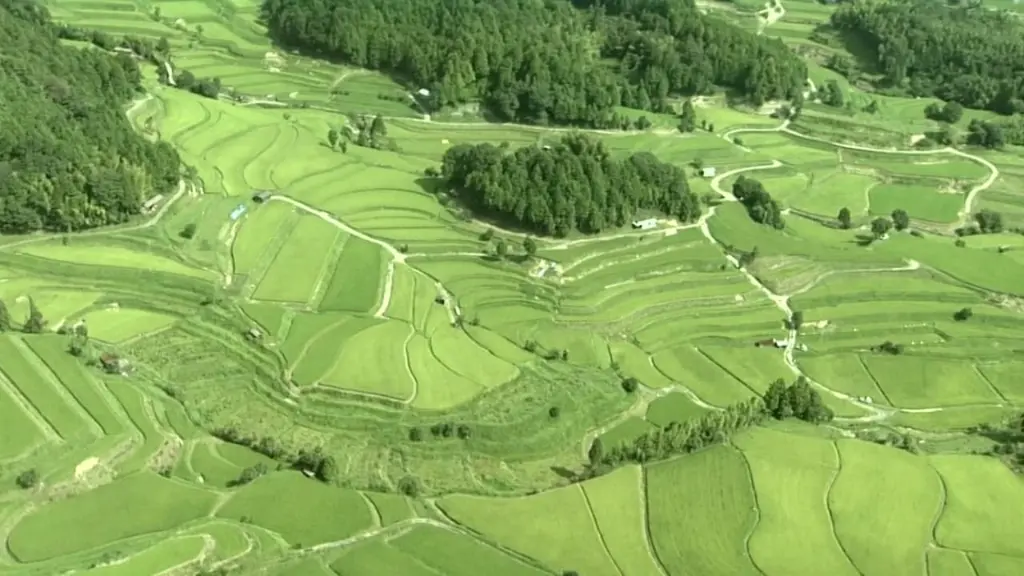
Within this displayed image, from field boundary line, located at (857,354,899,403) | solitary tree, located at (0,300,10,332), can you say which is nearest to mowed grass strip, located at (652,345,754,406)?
field boundary line, located at (857,354,899,403)

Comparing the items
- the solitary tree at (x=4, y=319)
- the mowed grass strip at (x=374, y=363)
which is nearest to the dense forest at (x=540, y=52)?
the mowed grass strip at (x=374, y=363)

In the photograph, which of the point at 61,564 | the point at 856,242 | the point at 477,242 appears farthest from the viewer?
the point at 856,242

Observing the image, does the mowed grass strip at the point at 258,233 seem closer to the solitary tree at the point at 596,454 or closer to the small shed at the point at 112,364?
the small shed at the point at 112,364

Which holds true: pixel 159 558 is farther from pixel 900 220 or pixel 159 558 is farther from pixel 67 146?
pixel 900 220

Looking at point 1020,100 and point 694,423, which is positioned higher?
point 1020,100

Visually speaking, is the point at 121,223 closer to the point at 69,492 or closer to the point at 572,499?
the point at 69,492

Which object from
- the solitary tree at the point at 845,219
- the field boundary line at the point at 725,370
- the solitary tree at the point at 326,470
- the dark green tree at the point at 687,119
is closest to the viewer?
the solitary tree at the point at 326,470

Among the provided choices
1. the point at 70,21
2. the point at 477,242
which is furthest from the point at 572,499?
the point at 70,21

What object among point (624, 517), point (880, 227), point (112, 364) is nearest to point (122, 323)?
point (112, 364)

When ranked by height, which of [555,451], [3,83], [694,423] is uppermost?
[3,83]
